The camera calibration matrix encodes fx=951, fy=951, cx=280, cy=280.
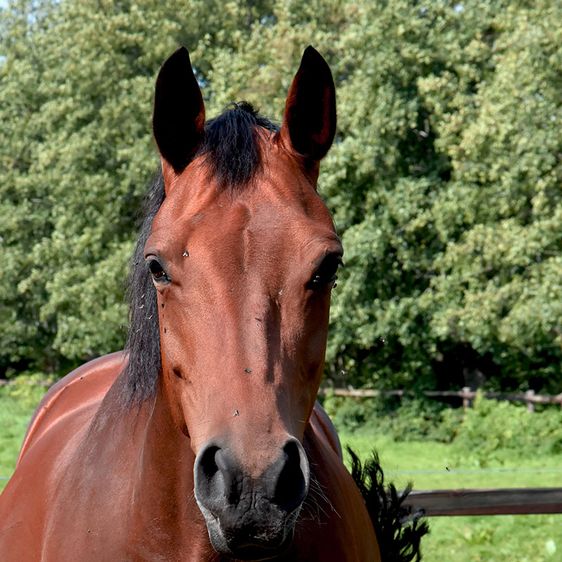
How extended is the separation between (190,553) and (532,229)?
14.6m

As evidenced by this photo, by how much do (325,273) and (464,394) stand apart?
58.8 ft

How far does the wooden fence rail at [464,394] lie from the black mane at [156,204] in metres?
16.5

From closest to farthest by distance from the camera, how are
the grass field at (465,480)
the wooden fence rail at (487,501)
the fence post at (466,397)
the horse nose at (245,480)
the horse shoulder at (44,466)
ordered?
the horse nose at (245,480) < the horse shoulder at (44,466) < the wooden fence rail at (487,501) < the grass field at (465,480) < the fence post at (466,397)

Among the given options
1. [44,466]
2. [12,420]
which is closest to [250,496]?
[44,466]

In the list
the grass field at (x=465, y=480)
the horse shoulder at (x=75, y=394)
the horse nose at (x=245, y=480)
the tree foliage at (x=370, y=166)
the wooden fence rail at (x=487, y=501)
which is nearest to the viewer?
the horse nose at (x=245, y=480)

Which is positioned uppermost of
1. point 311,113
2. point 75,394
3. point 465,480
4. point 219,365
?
→ point 311,113

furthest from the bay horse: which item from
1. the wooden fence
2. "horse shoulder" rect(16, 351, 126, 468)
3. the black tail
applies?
→ the wooden fence

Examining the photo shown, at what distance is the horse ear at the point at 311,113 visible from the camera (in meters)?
2.44

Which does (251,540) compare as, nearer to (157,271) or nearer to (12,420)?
(157,271)

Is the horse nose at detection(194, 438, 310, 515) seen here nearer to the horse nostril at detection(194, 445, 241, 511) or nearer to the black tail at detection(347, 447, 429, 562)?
the horse nostril at detection(194, 445, 241, 511)

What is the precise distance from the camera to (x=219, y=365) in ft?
6.63

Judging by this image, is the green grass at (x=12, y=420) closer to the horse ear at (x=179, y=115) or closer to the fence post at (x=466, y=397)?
the horse ear at (x=179, y=115)

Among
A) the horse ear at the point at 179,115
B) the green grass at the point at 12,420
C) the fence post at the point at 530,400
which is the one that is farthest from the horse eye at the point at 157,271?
the fence post at the point at 530,400

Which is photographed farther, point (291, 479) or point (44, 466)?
point (44, 466)
